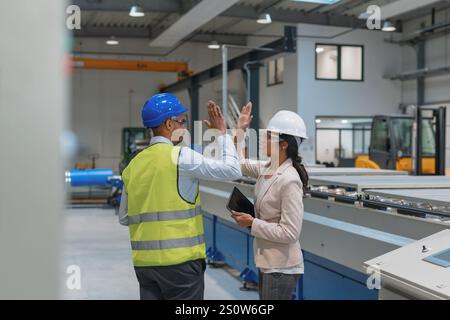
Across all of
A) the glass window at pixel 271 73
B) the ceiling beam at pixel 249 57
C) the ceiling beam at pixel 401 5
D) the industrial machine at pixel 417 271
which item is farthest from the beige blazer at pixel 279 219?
the glass window at pixel 271 73

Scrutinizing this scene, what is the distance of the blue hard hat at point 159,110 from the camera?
2326 millimetres

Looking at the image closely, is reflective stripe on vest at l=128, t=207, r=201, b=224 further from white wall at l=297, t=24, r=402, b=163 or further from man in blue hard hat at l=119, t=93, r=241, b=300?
white wall at l=297, t=24, r=402, b=163

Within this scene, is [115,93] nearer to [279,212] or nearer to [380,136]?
[380,136]

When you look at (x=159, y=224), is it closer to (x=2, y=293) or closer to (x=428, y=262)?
(x=428, y=262)

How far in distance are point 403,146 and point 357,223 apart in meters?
7.66

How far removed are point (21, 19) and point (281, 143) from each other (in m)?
2.21

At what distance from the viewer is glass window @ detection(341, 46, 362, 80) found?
13.9 m

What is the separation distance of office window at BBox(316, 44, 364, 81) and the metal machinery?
967 centimetres

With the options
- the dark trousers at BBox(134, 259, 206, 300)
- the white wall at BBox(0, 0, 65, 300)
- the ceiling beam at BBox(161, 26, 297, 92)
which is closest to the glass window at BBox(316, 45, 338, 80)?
the ceiling beam at BBox(161, 26, 297, 92)

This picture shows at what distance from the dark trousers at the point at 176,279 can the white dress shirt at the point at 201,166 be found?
32 cm

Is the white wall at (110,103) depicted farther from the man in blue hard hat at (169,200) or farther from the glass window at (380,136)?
the man in blue hard hat at (169,200)

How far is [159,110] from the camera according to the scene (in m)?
2.33

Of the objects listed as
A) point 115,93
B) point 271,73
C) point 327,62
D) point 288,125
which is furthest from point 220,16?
point 288,125

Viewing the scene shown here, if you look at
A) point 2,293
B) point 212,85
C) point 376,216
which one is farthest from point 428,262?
point 212,85
